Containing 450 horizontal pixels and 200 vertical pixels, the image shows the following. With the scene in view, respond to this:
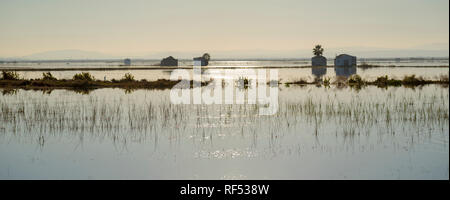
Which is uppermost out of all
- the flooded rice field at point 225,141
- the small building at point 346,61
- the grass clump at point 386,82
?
the small building at point 346,61

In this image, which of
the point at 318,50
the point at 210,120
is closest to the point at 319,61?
the point at 318,50

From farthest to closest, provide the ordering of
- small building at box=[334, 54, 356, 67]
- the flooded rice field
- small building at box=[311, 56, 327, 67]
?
small building at box=[311, 56, 327, 67] → small building at box=[334, 54, 356, 67] → the flooded rice field

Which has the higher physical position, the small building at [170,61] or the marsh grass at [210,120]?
the small building at [170,61]

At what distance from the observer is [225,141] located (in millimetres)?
13070

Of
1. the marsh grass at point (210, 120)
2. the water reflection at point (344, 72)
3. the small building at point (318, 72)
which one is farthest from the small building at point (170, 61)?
the marsh grass at point (210, 120)

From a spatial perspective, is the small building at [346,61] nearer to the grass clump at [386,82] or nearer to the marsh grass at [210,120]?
the grass clump at [386,82]

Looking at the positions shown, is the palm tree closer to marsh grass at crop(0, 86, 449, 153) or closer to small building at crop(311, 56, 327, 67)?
small building at crop(311, 56, 327, 67)

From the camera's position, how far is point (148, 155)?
1153 centimetres

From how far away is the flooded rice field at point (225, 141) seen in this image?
10.0m

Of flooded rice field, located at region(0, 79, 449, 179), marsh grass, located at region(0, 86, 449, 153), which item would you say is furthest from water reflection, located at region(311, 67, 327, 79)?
flooded rice field, located at region(0, 79, 449, 179)

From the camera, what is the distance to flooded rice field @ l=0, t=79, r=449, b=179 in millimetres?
10023

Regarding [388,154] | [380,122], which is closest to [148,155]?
[388,154]
